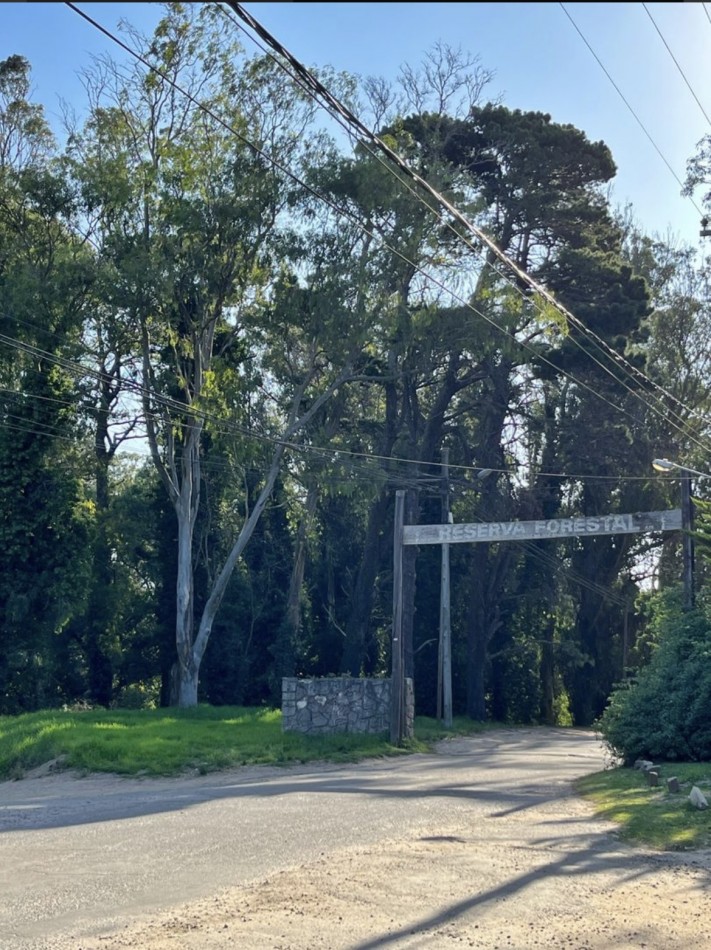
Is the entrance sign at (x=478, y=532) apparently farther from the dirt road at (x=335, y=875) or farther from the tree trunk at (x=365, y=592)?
the tree trunk at (x=365, y=592)

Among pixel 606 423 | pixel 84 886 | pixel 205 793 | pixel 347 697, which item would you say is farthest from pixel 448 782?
pixel 606 423

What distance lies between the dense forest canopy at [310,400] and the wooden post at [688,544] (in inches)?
141

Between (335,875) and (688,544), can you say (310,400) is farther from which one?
(335,875)

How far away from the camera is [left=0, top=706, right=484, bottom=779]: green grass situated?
20125 mm

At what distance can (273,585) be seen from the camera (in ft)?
152

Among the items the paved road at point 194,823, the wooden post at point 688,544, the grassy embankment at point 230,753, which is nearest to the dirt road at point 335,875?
the paved road at point 194,823

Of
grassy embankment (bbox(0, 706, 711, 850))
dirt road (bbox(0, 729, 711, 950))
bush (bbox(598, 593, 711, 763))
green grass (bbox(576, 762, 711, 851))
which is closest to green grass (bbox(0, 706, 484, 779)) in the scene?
grassy embankment (bbox(0, 706, 711, 850))

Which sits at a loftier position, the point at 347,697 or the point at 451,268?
the point at 451,268

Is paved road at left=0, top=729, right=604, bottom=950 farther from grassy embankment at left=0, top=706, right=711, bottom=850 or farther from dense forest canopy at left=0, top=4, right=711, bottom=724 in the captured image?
dense forest canopy at left=0, top=4, right=711, bottom=724

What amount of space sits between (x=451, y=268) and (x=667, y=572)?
18453mm

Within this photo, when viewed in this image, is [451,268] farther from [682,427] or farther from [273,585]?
[273,585]

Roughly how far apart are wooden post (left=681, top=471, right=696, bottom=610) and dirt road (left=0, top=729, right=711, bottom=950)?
6.73 m

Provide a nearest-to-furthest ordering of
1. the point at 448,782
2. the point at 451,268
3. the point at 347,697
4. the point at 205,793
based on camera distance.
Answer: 1. the point at 205,793
2. the point at 448,782
3. the point at 347,697
4. the point at 451,268

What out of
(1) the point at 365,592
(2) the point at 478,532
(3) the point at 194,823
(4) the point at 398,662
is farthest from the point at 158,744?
(1) the point at 365,592
